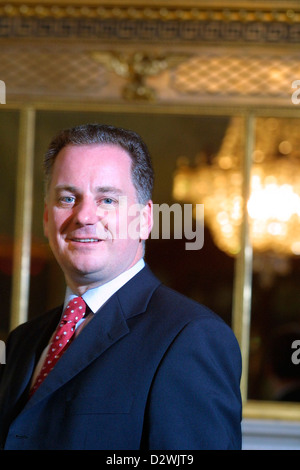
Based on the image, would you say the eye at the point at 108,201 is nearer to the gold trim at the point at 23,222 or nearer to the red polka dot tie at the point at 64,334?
the red polka dot tie at the point at 64,334

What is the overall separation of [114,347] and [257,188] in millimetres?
2925

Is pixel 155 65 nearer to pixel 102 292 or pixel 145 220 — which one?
pixel 145 220

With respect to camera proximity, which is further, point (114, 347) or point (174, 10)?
point (174, 10)

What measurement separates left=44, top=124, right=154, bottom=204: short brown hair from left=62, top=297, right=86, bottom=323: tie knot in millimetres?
251

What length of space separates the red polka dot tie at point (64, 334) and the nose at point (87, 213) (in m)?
0.18

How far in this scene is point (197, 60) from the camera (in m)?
4.17

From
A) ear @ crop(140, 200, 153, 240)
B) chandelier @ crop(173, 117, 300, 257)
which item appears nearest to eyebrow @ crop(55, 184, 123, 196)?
ear @ crop(140, 200, 153, 240)

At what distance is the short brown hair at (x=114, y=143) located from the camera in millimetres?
1434

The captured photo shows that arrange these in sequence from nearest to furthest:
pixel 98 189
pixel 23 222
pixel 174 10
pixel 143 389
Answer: pixel 143 389, pixel 98 189, pixel 174 10, pixel 23 222

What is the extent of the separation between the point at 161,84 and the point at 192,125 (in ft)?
0.99

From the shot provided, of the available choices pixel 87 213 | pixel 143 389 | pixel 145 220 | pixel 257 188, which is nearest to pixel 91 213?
pixel 87 213

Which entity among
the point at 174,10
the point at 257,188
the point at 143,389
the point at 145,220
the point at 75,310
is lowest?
the point at 143,389

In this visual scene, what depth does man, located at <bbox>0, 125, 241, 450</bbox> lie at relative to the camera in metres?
1.27

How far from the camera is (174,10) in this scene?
13.4 ft
